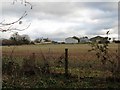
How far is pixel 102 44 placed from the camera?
36.0 ft

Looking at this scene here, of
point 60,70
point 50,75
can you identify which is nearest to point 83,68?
point 60,70

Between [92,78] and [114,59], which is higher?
[114,59]

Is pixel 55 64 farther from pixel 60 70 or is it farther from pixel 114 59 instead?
pixel 114 59

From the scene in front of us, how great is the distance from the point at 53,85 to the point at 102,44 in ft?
8.47

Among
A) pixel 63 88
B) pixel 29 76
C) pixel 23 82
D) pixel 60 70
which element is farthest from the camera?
pixel 60 70

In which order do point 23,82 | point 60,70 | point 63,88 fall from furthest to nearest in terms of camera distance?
point 60,70, point 23,82, point 63,88

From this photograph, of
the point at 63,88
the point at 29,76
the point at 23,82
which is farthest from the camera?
the point at 29,76

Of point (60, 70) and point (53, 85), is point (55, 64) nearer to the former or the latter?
point (60, 70)

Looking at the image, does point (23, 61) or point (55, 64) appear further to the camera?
point (55, 64)

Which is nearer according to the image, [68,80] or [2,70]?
[68,80]

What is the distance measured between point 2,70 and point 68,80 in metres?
2.61

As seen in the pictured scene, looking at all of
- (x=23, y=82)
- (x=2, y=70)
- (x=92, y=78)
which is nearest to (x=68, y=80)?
(x=92, y=78)

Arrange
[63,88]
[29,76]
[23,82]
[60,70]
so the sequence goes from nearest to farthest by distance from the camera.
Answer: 1. [63,88]
2. [23,82]
3. [29,76]
4. [60,70]

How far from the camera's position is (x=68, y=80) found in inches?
404
